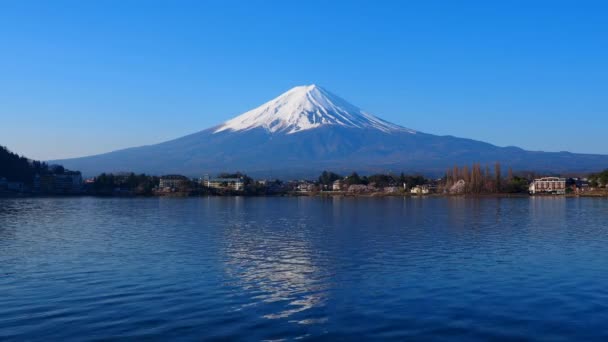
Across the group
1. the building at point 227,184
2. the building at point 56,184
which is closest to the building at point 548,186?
the building at point 227,184

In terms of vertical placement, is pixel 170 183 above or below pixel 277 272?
above

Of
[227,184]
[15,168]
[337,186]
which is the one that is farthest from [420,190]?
[15,168]

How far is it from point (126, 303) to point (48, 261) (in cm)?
504

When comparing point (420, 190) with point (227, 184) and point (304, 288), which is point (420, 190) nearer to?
point (227, 184)

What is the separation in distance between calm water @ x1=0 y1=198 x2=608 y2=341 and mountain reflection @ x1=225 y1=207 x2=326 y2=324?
0.03 meters

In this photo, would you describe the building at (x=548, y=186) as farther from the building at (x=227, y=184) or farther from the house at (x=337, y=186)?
the building at (x=227, y=184)

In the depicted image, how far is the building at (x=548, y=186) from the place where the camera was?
7686 cm

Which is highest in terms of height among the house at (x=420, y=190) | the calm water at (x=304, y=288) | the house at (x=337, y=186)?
the house at (x=337, y=186)

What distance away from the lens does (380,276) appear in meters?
11.1

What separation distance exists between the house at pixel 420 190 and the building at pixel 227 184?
908 inches

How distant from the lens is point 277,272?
38.1ft

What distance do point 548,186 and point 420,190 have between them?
16.2 metres

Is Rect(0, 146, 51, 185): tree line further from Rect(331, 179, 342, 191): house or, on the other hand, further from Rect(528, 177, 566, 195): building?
Rect(528, 177, 566, 195): building

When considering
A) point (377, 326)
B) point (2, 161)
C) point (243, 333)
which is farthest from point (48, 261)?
point (2, 161)
